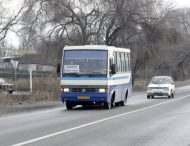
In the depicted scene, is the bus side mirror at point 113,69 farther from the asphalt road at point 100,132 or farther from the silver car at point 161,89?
the silver car at point 161,89

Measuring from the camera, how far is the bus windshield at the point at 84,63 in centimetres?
2552

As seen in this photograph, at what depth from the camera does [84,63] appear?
25.6m

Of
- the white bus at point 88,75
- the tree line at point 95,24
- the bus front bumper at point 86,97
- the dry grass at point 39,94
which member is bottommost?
the dry grass at point 39,94

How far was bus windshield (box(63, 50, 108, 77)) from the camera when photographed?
25.5 m

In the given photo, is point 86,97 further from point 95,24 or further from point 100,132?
point 95,24

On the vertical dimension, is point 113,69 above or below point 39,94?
above

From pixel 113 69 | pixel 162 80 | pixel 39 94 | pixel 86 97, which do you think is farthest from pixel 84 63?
pixel 162 80

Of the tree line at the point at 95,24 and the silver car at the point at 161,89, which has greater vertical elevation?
the tree line at the point at 95,24

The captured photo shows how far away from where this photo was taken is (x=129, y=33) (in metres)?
55.5

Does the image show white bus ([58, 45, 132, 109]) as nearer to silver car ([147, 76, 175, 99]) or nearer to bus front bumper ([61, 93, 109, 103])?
bus front bumper ([61, 93, 109, 103])

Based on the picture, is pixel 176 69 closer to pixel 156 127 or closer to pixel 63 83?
pixel 63 83

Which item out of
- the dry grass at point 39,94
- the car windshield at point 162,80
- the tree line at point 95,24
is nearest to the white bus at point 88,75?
the dry grass at point 39,94

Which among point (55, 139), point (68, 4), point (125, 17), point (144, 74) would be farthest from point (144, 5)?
point (55, 139)

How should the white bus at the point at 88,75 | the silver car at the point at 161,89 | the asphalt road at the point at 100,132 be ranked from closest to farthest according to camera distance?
the asphalt road at the point at 100,132, the white bus at the point at 88,75, the silver car at the point at 161,89
